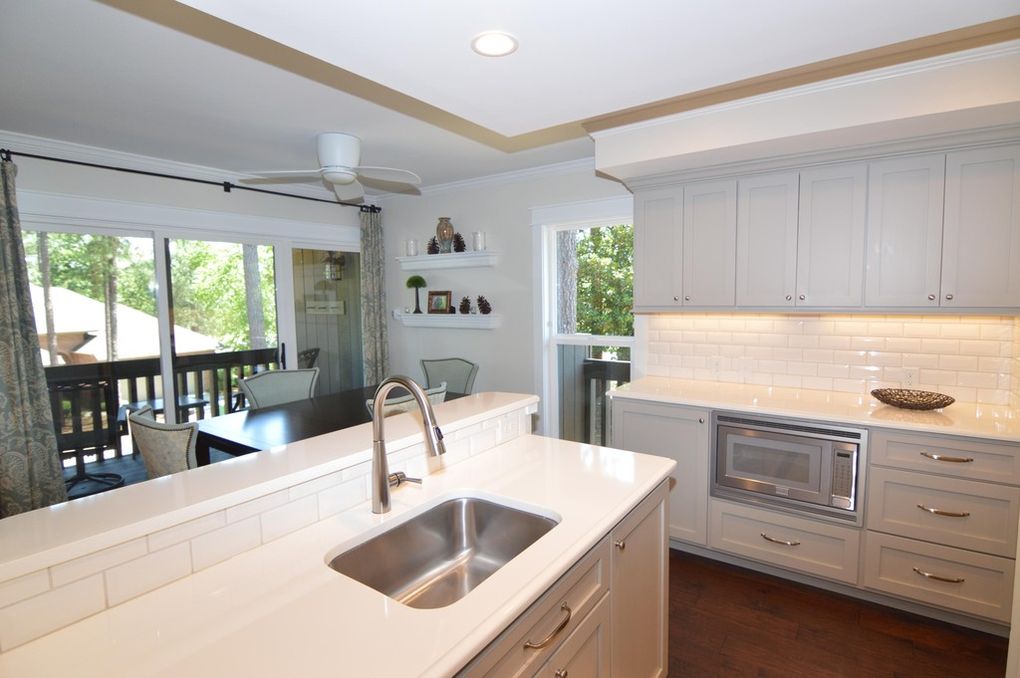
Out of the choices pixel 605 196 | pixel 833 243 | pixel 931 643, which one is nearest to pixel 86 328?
pixel 605 196

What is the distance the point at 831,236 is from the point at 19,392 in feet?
15.7

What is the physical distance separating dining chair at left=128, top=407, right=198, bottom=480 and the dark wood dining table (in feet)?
0.97

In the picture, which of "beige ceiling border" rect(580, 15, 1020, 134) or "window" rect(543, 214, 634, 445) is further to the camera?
"window" rect(543, 214, 634, 445)

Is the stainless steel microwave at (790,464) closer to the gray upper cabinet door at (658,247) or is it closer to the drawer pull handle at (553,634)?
the gray upper cabinet door at (658,247)

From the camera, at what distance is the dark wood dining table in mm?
2514

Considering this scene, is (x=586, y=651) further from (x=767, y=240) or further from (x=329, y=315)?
(x=329, y=315)

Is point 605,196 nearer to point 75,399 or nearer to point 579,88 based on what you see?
point 579,88

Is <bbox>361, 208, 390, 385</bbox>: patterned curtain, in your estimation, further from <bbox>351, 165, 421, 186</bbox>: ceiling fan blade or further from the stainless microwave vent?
the stainless microwave vent

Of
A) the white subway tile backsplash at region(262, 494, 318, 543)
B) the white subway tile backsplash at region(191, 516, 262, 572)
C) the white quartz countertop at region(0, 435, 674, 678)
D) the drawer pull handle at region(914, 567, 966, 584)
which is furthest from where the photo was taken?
the drawer pull handle at region(914, 567, 966, 584)

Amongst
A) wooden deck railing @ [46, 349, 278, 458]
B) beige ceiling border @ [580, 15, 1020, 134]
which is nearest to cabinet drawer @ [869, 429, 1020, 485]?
beige ceiling border @ [580, 15, 1020, 134]

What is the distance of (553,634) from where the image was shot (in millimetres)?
1173

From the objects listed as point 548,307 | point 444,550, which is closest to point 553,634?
point 444,550

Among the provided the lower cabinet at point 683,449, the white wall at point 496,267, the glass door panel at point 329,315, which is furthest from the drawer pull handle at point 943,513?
the glass door panel at point 329,315

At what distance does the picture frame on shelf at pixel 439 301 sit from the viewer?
189 inches
